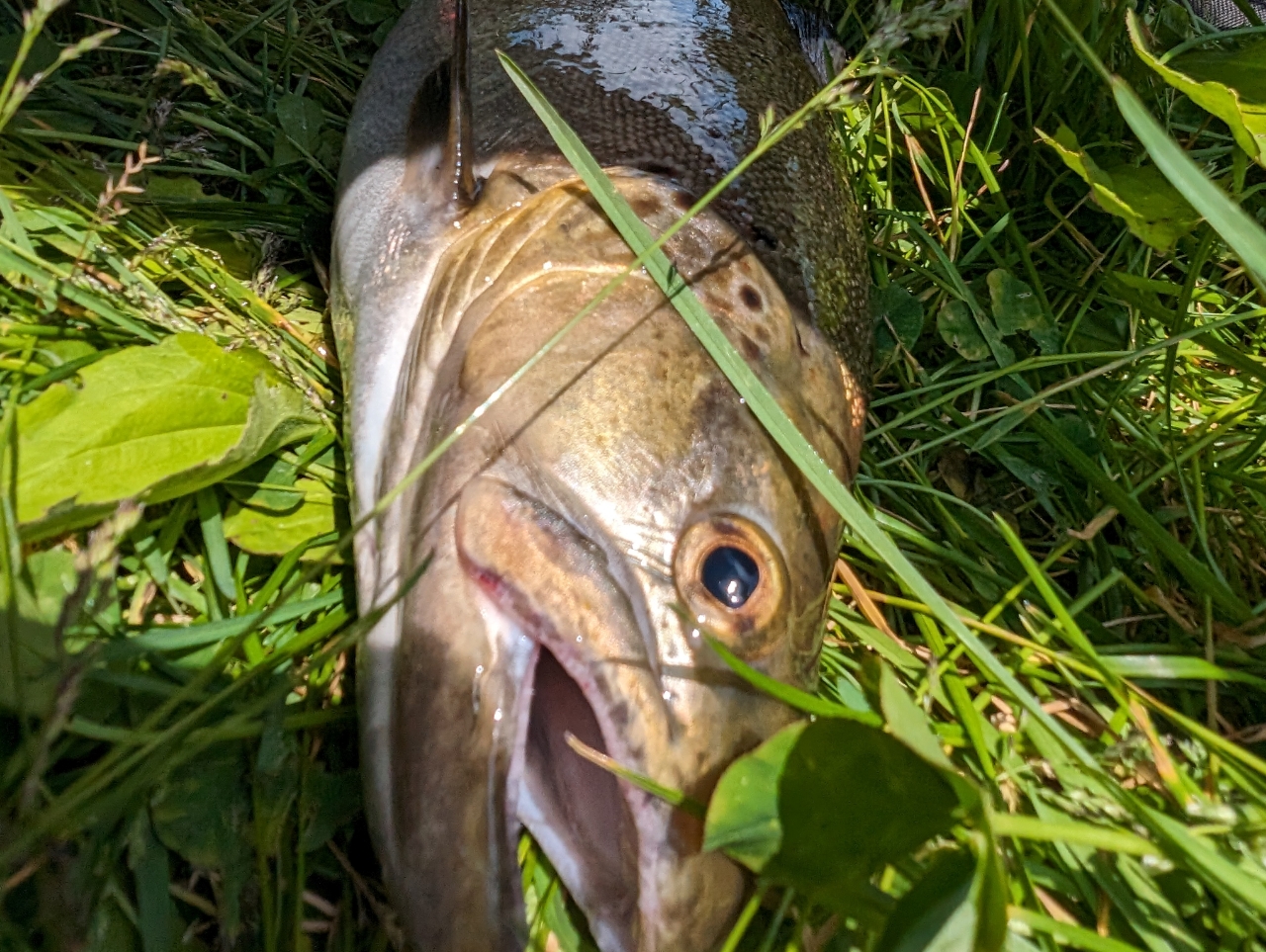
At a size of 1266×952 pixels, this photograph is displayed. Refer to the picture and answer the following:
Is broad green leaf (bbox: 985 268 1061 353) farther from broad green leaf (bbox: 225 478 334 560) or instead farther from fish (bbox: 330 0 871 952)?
broad green leaf (bbox: 225 478 334 560)

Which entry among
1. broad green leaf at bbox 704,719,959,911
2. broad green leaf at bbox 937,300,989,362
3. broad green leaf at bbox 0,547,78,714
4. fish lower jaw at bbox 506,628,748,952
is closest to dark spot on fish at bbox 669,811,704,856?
fish lower jaw at bbox 506,628,748,952

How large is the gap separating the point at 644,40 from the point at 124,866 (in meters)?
2.18

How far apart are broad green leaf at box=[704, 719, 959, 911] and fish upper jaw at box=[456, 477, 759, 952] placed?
92 mm

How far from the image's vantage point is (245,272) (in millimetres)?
2354

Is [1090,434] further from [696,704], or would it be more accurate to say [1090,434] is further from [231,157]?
[231,157]

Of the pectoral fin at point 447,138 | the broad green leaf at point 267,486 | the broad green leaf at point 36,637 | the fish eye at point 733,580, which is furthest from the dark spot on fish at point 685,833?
the pectoral fin at point 447,138

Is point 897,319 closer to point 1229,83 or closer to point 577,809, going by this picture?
point 1229,83

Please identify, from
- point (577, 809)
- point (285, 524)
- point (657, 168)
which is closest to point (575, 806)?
point (577, 809)

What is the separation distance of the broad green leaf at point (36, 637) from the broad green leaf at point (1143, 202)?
251 cm

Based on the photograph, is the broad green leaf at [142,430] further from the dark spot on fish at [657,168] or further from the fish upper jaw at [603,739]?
the dark spot on fish at [657,168]

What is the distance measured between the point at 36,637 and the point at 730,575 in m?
1.19

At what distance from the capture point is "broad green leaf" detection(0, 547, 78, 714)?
138cm

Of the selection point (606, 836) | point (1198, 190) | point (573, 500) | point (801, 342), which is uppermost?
point (1198, 190)

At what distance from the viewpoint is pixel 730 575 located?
1519 mm
